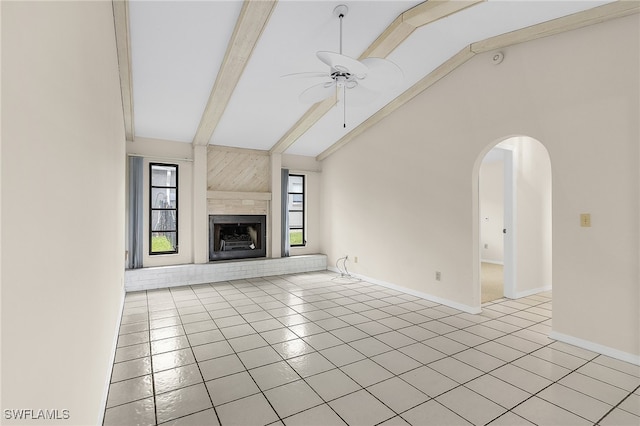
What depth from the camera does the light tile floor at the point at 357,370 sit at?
7.13 ft

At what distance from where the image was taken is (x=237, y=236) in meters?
6.85

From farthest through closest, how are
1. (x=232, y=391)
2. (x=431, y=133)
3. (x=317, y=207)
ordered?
(x=317, y=207) < (x=431, y=133) < (x=232, y=391)

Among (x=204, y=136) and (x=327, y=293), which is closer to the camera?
(x=327, y=293)

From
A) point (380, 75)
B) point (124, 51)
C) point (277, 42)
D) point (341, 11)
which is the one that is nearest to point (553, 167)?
point (380, 75)

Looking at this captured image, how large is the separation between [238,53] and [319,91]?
1051 millimetres

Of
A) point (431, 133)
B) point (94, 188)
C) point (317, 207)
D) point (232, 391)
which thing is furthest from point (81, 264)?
point (317, 207)

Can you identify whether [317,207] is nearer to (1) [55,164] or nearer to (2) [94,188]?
(2) [94,188]

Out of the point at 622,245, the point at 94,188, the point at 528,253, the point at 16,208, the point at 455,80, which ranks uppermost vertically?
the point at 455,80

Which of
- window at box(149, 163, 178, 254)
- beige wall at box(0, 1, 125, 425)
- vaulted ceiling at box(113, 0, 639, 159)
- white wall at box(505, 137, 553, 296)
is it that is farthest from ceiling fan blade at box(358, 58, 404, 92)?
window at box(149, 163, 178, 254)

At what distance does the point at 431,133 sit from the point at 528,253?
2.55 meters

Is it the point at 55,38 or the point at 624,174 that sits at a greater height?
the point at 55,38

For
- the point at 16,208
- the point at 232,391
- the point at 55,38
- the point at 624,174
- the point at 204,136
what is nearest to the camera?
the point at 16,208

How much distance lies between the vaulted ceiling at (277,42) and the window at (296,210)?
2519mm

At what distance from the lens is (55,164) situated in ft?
3.33
